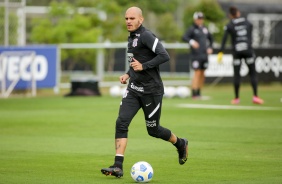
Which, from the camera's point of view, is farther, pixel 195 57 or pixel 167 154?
pixel 195 57

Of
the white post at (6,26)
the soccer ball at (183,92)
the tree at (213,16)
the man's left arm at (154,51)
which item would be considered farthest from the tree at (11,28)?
the man's left arm at (154,51)

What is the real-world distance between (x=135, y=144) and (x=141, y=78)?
3650mm

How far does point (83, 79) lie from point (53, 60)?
1619 millimetres

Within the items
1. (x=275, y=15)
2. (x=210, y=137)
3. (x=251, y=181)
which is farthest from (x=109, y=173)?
(x=275, y=15)

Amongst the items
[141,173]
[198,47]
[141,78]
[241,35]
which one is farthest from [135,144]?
[198,47]

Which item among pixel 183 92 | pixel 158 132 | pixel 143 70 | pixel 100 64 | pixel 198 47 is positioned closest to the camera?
pixel 143 70

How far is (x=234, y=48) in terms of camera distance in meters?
21.9

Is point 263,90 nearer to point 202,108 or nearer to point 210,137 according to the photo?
point 202,108

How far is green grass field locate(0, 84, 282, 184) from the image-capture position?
401 inches

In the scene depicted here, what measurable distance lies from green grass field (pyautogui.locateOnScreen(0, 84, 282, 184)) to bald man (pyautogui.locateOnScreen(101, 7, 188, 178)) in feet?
2.13

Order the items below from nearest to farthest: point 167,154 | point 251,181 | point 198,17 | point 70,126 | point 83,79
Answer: point 251,181
point 167,154
point 70,126
point 198,17
point 83,79

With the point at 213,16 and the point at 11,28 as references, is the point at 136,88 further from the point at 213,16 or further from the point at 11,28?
the point at 213,16

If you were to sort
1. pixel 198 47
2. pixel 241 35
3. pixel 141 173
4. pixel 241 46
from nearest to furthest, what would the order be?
pixel 141 173 < pixel 241 46 < pixel 241 35 < pixel 198 47

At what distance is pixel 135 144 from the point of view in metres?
13.8
